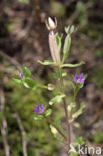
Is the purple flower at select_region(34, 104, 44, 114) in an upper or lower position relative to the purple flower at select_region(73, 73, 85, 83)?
lower

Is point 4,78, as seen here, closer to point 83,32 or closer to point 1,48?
point 1,48

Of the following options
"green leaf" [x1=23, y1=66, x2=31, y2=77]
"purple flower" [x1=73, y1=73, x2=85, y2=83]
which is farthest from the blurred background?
"green leaf" [x1=23, y1=66, x2=31, y2=77]

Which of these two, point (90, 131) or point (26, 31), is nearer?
point (90, 131)

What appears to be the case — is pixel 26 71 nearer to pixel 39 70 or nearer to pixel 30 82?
pixel 30 82

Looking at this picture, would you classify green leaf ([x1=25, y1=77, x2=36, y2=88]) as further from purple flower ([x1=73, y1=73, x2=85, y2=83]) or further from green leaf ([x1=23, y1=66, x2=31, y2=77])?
purple flower ([x1=73, y1=73, x2=85, y2=83])

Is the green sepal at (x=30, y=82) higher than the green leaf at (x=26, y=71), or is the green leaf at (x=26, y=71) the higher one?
the green leaf at (x=26, y=71)

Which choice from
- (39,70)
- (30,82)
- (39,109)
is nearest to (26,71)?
(30,82)

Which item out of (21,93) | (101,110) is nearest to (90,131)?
(101,110)

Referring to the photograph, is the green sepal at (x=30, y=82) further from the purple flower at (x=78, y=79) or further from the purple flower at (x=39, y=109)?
the purple flower at (x=78, y=79)

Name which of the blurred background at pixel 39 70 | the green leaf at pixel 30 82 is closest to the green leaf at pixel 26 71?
the green leaf at pixel 30 82
